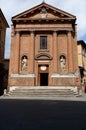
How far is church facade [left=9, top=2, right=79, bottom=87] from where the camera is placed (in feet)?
80.9

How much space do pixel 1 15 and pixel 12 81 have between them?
14.1 meters

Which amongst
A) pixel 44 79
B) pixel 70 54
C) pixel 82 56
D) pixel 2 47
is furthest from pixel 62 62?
pixel 82 56

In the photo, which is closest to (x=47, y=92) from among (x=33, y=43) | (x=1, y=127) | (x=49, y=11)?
(x=33, y=43)

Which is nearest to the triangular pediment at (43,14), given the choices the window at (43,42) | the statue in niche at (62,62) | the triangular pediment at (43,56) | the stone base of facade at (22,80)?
the window at (43,42)

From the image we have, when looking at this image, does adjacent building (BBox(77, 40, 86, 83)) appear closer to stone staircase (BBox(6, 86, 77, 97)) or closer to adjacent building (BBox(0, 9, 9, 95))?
adjacent building (BBox(0, 9, 9, 95))

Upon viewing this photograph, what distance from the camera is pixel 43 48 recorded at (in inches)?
1030

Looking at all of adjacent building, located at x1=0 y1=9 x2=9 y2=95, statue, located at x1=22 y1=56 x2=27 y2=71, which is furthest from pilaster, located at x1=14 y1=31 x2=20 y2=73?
adjacent building, located at x1=0 y1=9 x2=9 y2=95

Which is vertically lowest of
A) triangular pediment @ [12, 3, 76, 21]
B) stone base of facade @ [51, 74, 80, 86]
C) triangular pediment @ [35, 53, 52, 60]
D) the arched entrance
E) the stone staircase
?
the stone staircase

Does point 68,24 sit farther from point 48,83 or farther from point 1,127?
point 1,127

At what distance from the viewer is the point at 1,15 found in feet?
108

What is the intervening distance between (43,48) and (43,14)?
499 centimetres

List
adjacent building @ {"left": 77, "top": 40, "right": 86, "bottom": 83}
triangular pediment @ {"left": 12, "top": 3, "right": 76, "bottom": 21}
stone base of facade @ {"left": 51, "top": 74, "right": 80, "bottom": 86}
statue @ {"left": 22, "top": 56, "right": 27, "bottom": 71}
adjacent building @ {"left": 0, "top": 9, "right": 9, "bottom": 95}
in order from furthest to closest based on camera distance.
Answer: adjacent building @ {"left": 77, "top": 40, "right": 86, "bottom": 83} → adjacent building @ {"left": 0, "top": 9, "right": 9, "bottom": 95} → triangular pediment @ {"left": 12, "top": 3, "right": 76, "bottom": 21} → statue @ {"left": 22, "top": 56, "right": 27, "bottom": 71} → stone base of facade @ {"left": 51, "top": 74, "right": 80, "bottom": 86}

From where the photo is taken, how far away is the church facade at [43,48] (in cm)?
2467

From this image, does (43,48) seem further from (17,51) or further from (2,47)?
(2,47)
